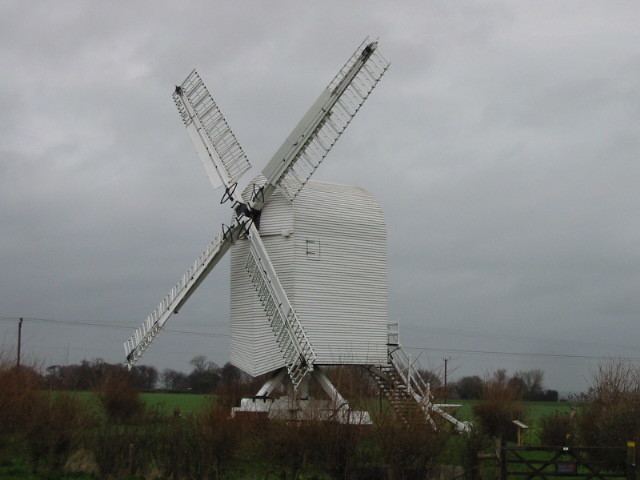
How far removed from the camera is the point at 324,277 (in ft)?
90.2

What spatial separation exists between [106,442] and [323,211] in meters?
9.93

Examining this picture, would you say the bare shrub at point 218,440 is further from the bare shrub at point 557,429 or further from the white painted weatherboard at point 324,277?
the bare shrub at point 557,429

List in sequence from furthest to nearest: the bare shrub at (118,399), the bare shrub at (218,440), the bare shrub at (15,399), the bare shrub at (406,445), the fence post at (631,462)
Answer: the bare shrub at (118,399)
the bare shrub at (15,399)
the bare shrub at (218,440)
the bare shrub at (406,445)
the fence post at (631,462)

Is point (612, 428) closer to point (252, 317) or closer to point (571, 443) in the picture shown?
point (571, 443)

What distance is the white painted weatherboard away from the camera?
27.2 m

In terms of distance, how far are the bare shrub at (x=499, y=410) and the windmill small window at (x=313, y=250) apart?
10.3m

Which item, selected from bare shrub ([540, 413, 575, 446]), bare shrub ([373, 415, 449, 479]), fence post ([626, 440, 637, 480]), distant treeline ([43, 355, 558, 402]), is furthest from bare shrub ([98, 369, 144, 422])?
fence post ([626, 440, 637, 480])

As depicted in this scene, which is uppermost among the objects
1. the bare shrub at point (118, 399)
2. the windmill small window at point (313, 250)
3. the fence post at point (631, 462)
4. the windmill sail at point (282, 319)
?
the windmill small window at point (313, 250)

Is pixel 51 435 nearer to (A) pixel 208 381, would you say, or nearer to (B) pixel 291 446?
(B) pixel 291 446

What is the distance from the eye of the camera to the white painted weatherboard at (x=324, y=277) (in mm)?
27172

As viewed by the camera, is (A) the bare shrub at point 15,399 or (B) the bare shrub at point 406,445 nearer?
(B) the bare shrub at point 406,445

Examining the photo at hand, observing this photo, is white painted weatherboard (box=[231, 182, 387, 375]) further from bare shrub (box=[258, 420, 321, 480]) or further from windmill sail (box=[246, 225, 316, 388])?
bare shrub (box=[258, 420, 321, 480])

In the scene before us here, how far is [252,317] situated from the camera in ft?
92.9

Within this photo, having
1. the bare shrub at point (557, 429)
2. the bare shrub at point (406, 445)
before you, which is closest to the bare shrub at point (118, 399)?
the bare shrub at point (557, 429)
